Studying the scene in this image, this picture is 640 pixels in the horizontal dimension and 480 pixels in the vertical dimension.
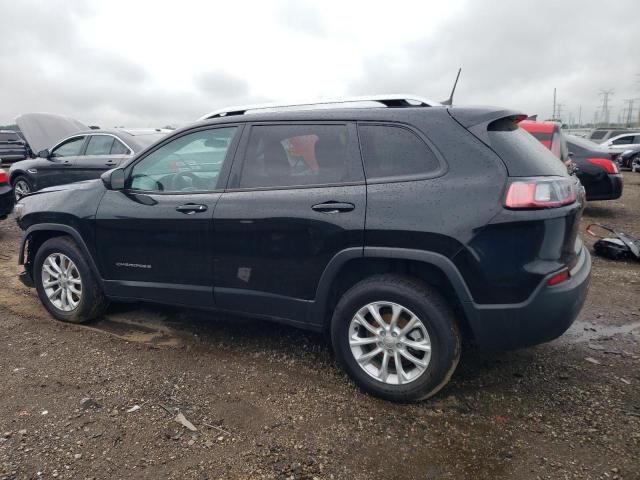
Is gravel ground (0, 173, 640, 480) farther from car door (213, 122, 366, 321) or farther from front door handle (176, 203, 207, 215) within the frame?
front door handle (176, 203, 207, 215)

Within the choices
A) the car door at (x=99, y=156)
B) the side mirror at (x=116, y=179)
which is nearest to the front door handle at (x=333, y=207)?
the side mirror at (x=116, y=179)

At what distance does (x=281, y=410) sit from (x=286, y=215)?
3.83 ft

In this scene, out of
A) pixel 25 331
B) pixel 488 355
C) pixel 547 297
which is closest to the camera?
pixel 547 297

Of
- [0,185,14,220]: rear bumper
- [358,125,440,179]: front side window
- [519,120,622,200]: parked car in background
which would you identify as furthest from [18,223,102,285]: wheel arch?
[519,120,622,200]: parked car in background

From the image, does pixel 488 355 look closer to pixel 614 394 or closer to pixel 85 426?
pixel 614 394

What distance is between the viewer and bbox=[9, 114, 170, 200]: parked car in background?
8.10 meters

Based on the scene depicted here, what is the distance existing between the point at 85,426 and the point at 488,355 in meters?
2.65

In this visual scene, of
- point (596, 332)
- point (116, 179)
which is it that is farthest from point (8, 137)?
point (596, 332)

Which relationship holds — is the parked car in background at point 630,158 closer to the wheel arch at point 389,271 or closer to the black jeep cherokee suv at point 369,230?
the black jeep cherokee suv at point 369,230

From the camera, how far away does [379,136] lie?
9.70 feet

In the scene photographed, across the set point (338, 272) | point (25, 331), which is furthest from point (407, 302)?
point (25, 331)

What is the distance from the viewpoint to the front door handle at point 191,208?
3.36 m

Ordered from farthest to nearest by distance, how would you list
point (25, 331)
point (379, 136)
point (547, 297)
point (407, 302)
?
point (25, 331), point (379, 136), point (407, 302), point (547, 297)

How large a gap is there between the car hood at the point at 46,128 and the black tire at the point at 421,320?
33.2ft
